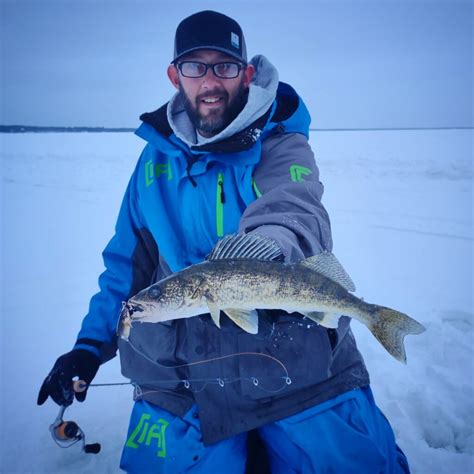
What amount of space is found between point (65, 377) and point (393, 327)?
2.18 m

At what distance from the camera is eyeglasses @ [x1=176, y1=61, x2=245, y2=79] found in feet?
8.29

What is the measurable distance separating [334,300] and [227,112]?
5.37 ft

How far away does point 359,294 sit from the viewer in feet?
14.4

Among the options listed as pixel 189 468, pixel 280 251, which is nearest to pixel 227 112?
pixel 280 251

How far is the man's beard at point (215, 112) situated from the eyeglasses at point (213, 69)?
0.35 feet

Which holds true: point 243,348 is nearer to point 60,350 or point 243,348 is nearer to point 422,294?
point 60,350

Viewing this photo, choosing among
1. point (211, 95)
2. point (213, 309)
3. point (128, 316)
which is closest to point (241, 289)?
point (213, 309)

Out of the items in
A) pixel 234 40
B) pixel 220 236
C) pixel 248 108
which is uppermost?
pixel 234 40

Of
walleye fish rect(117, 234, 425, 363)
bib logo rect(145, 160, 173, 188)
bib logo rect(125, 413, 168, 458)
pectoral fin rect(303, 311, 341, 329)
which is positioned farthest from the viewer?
bib logo rect(145, 160, 173, 188)

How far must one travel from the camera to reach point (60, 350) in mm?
3525

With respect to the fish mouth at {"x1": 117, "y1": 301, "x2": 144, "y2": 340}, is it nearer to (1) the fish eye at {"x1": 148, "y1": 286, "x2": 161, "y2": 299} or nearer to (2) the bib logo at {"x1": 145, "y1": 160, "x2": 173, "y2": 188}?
(1) the fish eye at {"x1": 148, "y1": 286, "x2": 161, "y2": 299}

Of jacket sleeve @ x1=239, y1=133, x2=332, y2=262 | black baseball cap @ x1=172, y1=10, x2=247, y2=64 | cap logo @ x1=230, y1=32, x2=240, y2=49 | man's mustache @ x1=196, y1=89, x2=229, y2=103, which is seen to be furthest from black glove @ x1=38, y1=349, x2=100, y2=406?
cap logo @ x1=230, y1=32, x2=240, y2=49

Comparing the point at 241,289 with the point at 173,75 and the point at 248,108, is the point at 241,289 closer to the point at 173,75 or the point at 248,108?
the point at 248,108

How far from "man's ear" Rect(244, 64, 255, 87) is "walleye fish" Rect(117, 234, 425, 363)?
5.19ft
